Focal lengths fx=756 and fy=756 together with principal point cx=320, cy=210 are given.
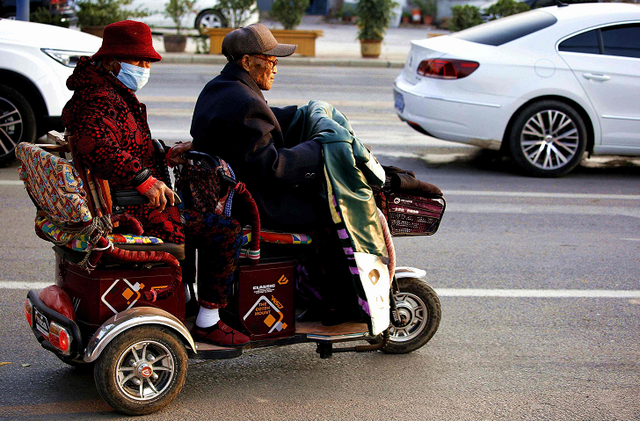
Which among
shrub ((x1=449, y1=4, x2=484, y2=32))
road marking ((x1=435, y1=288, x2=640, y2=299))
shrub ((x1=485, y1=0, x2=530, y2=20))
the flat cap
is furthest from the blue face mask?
shrub ((x1=449, y1=4, x2=484, y2=32))

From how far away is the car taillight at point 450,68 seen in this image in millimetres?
8422

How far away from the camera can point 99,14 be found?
60.8 ft

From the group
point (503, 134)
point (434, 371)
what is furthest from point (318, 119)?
point (503, 134)

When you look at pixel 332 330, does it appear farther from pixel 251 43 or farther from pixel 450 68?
pixel 450 68

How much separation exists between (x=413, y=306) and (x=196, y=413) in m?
1.31

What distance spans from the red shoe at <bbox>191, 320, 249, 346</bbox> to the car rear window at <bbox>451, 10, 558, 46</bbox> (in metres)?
6.11

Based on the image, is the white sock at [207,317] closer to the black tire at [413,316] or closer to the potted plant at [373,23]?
the black tire at [413,316]

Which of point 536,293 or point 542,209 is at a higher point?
point 542,209

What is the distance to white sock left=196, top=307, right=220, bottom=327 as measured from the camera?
3576 mm

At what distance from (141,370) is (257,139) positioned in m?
1.14

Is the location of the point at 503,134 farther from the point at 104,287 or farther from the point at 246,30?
the point at 104,287

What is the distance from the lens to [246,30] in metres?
3.61

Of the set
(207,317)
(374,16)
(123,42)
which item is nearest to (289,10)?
(374,16)

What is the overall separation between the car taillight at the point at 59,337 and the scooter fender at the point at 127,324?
0.34ft
